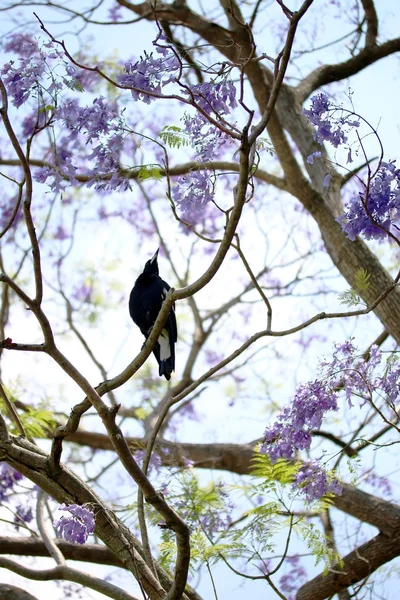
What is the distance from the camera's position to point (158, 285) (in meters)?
4.48

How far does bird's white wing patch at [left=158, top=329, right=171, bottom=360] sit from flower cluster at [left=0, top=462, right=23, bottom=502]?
152 centimetres

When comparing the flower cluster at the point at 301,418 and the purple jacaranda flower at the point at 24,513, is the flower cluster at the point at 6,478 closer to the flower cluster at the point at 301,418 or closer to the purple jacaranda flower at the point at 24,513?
the purple jacaranda flower at the point at 24,513

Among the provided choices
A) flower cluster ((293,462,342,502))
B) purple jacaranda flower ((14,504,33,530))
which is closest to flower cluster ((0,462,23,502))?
purple jacaranda flower ((14,504,33,530))

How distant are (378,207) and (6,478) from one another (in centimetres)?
316

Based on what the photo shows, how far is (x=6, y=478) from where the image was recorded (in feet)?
16.0

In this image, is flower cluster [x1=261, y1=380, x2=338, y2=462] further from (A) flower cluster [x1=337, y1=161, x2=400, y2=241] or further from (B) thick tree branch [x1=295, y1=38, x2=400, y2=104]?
(B) thick tree branch [x1=295, y1=38, x2=400, y2=104]

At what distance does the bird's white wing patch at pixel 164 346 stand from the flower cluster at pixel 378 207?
55.4 inches

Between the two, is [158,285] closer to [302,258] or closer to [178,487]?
[178,487]

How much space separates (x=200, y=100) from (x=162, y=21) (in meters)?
3.17

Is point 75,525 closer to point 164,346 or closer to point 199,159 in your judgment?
point 199,159

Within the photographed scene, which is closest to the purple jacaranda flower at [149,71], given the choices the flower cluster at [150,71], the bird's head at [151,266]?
the flower cluster at [150,71]

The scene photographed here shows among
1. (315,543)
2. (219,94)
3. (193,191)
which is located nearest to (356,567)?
(315,543)

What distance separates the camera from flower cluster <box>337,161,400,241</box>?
276 centimetres

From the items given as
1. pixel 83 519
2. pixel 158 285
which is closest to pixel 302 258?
pixel 158 285
